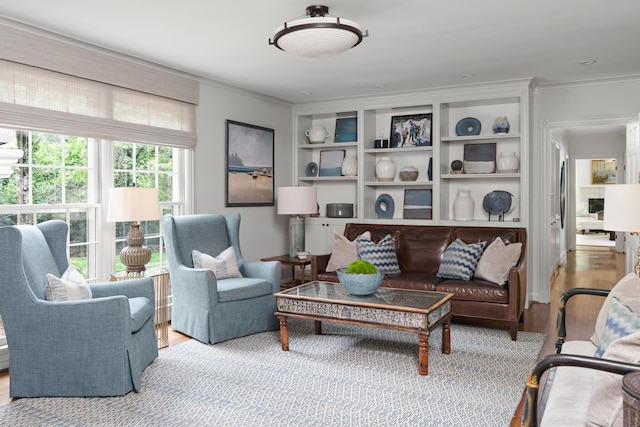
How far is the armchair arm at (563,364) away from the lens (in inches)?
63.3

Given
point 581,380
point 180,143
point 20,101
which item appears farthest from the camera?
point 180,143

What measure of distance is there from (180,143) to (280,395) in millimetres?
2778

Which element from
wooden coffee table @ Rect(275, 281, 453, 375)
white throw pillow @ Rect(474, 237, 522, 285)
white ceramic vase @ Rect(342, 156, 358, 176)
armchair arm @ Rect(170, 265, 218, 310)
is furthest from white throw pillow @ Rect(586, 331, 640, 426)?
white ceramic vase @ Rect(342, 156, 358, 176)

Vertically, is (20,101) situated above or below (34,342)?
above

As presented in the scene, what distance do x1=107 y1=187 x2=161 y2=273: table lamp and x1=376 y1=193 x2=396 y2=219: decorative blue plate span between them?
303 cm

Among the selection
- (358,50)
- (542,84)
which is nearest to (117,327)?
(358,50)

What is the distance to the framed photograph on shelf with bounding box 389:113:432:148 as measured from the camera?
5996 millimetres

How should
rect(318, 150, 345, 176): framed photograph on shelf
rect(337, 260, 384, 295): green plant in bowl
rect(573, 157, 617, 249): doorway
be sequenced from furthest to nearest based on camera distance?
rect(573, 157, 617, 249): doorway → rect(318, 150, 345, 176): framed photograph on shelf → rect(337, 260, 384, 295): green plant in bowl

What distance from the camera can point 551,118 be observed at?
5.57 metres

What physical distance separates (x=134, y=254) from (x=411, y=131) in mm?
3505

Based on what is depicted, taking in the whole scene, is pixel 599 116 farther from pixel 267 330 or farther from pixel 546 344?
pixel 267 330

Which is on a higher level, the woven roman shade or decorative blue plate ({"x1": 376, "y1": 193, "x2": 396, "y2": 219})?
the woven roman shade

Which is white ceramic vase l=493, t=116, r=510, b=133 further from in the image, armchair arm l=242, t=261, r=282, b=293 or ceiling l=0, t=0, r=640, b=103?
armchair arm l=242, t=261, r=282, b=293

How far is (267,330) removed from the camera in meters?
4.49
